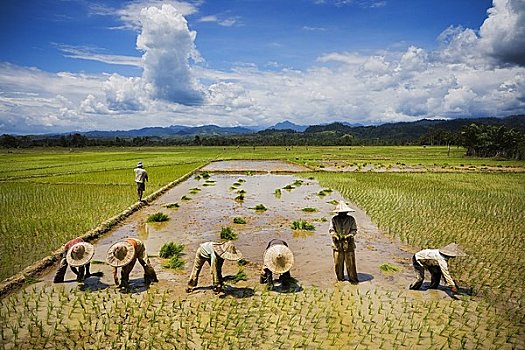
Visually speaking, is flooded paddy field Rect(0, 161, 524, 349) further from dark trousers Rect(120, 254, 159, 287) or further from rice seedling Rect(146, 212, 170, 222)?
rice seedling Rect(146, 212, 170, 222)

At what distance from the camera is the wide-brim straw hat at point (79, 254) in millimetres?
6403

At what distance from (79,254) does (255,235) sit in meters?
4.95

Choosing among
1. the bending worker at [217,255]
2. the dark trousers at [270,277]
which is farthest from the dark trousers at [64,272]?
the dark trousers at [270,277]

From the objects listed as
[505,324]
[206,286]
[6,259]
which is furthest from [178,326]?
[6,259]

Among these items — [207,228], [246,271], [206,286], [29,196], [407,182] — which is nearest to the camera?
[206,286]

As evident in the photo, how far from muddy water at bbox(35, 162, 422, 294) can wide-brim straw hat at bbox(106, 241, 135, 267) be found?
634 millimetres

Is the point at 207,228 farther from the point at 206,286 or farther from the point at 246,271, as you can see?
the point at 206,286

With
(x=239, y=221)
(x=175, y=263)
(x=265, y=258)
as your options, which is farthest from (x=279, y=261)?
(x=239, y=221)

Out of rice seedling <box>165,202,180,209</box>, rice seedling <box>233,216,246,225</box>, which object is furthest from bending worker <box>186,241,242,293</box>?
rice seedling <box>165,202,180,209</box>

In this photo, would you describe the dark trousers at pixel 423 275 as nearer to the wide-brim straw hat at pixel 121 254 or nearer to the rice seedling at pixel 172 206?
the wide-brim straw hat at pixel 121 254

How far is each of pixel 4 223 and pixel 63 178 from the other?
510 inches

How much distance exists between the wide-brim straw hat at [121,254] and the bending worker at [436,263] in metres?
4.79

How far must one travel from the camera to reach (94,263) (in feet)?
25.9

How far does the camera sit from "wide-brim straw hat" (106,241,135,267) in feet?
20.4
